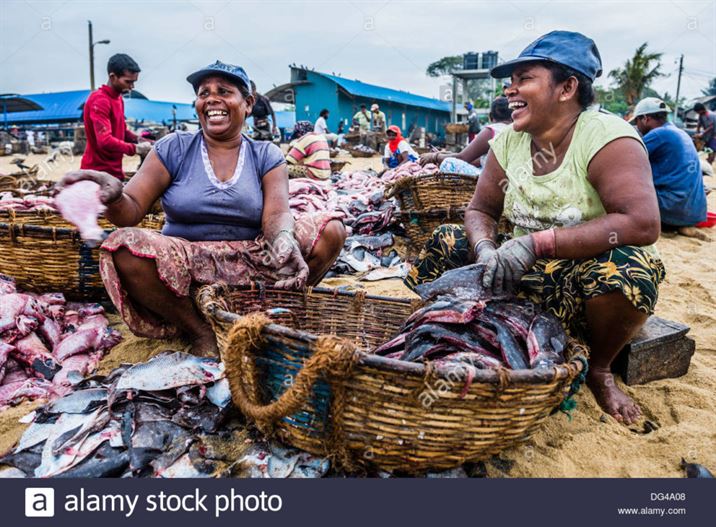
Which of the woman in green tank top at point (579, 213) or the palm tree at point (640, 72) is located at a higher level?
the palm tree at point (640, 72)

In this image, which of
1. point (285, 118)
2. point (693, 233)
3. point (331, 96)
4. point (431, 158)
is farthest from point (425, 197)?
point (285, 118)

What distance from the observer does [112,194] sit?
80.7 inches

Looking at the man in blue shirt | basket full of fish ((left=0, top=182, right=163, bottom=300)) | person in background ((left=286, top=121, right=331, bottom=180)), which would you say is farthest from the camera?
person in background ((left=286, top=121, right=331, bottom=180))

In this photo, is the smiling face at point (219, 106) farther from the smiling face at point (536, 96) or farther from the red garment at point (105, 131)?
the red garment at point (105, 131)

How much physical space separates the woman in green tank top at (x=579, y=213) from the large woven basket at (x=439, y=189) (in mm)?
2003

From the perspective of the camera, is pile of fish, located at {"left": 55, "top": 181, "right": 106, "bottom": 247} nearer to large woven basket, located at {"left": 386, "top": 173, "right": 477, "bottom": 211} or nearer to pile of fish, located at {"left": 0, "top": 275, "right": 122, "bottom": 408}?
pile of fish, located at {"left": 0, "top": 275, "right": 122, "bottom": 408}

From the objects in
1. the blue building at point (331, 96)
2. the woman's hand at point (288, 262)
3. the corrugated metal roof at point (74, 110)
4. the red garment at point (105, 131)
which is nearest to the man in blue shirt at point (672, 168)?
the woman's hand at point (288, 262)

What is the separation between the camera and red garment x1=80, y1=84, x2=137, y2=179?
388 cm

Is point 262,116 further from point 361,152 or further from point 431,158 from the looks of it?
point 361,152

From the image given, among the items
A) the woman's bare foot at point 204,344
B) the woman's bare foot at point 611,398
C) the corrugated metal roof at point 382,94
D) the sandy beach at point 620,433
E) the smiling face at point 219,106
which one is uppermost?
the corrugated metal roof at point 382,94

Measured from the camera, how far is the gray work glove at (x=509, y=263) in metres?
1.85

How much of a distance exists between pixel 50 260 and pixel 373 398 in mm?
2246

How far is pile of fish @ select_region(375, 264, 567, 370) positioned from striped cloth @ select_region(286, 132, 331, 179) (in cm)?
404

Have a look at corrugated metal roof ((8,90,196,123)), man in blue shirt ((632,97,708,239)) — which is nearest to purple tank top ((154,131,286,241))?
man in blue shirt ((632,97,708,239))
